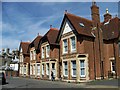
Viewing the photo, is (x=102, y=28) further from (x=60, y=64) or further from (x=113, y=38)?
(x=60, y=64)

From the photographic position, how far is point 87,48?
26.9 metres

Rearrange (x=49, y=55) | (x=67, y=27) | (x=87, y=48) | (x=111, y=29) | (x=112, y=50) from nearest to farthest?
(x=87, y=48)
(x=67, y=27)
(x=112, y=50)
(x=111, y=29)
(x=49, y=55)

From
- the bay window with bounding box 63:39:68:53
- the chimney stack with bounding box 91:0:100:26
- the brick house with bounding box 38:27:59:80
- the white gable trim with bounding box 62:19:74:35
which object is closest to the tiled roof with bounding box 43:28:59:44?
the brick house with bounding box 38:27:59:80

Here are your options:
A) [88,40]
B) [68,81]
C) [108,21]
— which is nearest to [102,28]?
[108,21]

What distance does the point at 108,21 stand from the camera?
33500 millimetres

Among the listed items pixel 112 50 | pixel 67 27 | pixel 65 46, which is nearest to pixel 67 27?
pixel 67 27

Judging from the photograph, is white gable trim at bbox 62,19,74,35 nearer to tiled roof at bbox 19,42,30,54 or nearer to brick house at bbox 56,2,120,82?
brick house at bbox 56,2,120,82

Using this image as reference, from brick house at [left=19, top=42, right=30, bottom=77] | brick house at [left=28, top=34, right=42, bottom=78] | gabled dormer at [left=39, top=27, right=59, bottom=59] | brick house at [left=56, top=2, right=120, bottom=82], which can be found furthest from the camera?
brick house at [left=19, top=42, right=30, bottom=77]

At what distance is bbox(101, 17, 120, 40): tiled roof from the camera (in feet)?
96.0

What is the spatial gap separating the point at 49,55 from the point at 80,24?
25.2 feet

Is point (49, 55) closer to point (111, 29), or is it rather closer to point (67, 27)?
point (67, 27)

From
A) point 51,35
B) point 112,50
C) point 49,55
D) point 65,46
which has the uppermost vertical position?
point 51,35

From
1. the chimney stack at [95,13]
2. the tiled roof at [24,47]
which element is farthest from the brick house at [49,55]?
the tiled roof at [24,47]

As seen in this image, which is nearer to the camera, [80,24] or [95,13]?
[80,24]
